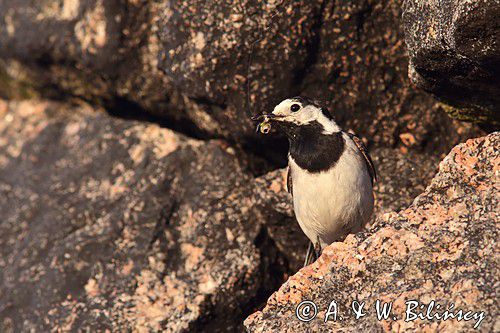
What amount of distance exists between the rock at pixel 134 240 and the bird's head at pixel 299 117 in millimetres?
958

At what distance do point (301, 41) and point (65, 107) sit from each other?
3434 mm

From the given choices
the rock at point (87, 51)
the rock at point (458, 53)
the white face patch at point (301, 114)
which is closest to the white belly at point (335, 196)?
the white face patch at point (301, 114)

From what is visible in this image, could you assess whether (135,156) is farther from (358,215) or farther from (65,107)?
(358,215)

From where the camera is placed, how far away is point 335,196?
18.3 feet

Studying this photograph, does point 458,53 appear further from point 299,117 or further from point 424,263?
point 299,117

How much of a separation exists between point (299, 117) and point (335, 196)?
656mm

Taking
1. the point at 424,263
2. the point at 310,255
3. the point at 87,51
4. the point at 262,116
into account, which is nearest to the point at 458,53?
the point at 424,263

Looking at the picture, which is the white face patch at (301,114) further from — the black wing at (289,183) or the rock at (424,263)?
the rock at (424,263)

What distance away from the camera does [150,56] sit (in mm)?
7035

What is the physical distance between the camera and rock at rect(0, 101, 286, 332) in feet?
19.3

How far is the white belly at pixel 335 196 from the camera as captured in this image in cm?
552

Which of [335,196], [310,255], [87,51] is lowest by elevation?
[310,255]

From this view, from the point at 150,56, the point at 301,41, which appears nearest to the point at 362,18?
the point at 301,41

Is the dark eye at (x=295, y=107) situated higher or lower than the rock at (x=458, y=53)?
lower
